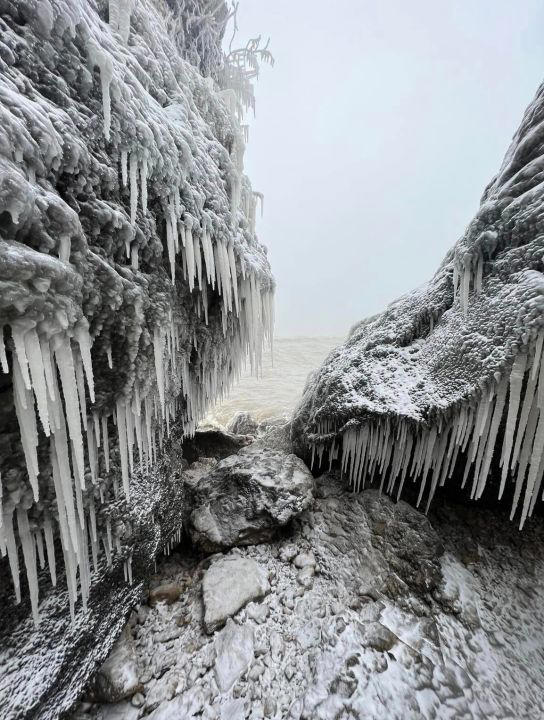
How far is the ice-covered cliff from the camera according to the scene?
144 cm

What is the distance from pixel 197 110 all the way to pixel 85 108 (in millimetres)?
1855

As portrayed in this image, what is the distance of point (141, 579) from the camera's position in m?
2.83

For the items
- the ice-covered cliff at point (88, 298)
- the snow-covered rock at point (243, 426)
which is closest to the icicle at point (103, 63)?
the ice-covered cliff at point (88, 298)

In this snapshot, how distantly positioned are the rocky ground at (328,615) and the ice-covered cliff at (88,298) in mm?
512

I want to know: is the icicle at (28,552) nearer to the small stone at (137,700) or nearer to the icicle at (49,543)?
the icicle at (49,543)

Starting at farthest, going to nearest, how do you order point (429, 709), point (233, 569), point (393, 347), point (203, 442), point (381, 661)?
point (203, 442) → point (393, 347) → point (233, 569) → point (381, 661) → point (429, 709)

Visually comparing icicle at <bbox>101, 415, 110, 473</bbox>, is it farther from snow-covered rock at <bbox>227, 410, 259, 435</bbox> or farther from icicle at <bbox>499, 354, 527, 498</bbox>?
snow-covered rock at <bbox>227, 410, 259, 435</bbox>

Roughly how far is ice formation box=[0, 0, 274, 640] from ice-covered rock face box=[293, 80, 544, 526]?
2240mm

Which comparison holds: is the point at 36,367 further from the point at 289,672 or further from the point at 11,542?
the point at 289,672

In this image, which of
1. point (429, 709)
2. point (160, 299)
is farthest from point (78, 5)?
point (429, 709)

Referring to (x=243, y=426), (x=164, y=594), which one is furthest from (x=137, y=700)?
(x=243, y=426)

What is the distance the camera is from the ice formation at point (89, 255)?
1405mm

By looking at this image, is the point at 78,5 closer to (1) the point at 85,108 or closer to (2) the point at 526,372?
(1) the point at 85,108

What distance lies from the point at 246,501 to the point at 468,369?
2.90 meters
